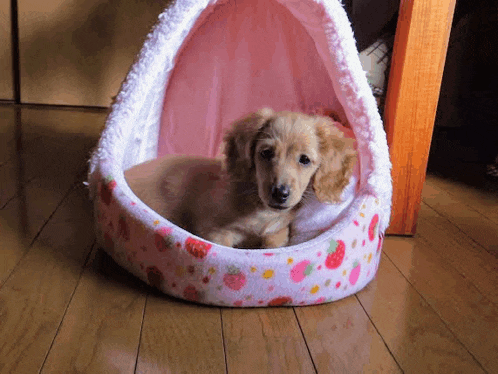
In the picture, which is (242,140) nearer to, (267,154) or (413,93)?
A: (267,154)

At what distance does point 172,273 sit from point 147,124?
93cm

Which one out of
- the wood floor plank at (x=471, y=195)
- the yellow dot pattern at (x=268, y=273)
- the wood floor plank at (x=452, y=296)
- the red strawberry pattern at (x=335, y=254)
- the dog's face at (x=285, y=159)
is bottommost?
the wood floor plank at (x=452, y=296)

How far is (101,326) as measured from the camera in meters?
1.17

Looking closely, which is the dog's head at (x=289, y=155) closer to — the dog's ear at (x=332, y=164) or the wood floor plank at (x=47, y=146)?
the dog's ear at (x=332, y=164)

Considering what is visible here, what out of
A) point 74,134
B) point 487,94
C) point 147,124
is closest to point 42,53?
point 74,134

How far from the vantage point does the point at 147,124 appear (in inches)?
81.6

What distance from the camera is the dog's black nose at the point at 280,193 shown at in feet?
Result: 4.47

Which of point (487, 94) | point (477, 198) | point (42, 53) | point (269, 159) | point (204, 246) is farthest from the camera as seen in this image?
point (42, 53)

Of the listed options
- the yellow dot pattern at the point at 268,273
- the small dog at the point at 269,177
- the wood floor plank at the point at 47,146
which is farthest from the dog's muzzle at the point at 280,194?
the wood floor plank at the point at 47,146

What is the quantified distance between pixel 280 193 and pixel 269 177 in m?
0.06

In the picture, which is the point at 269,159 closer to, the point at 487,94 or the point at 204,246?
the point at 204,246

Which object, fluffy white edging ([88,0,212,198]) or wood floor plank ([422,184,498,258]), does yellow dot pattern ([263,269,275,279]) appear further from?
wood floor plank ([422,184,498,258])

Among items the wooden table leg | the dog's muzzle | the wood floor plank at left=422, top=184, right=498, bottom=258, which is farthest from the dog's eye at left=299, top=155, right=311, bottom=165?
the wood floor plank at left=422, top=184, right=498, bottom=258

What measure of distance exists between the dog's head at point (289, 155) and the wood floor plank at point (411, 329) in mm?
275
